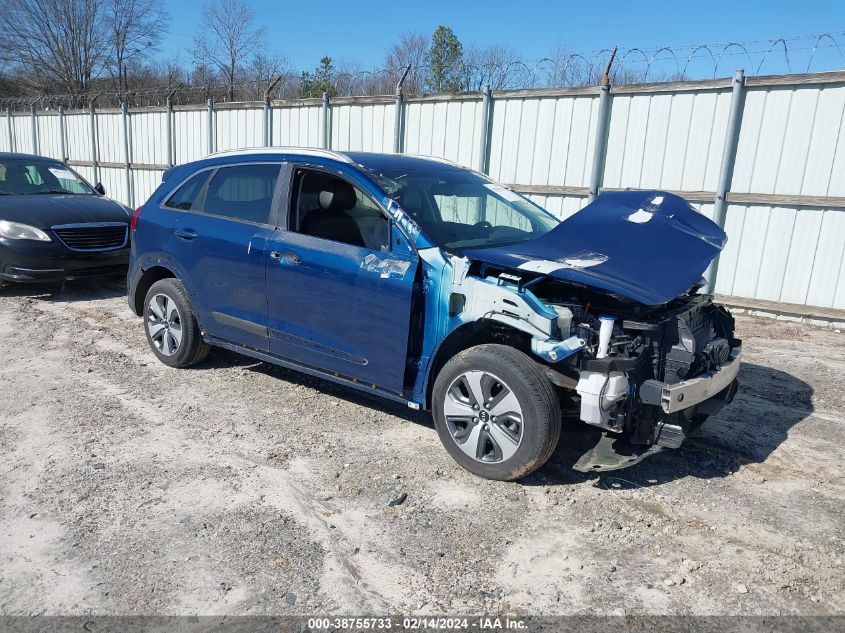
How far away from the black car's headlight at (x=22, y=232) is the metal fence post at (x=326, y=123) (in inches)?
224

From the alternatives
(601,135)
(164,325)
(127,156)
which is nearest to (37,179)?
(164,325)

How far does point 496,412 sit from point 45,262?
22.1 feet

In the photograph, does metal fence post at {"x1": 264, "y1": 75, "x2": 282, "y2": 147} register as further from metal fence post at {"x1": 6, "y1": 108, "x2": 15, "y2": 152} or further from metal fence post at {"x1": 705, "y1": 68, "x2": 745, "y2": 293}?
metal fence post at {"x1": 6, "y1": 108, "x2": 15, "y2": 152}

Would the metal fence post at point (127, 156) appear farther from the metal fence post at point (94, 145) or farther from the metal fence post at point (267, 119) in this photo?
the metal fence post at point (267, 119)

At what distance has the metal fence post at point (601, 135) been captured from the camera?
913 centimetres

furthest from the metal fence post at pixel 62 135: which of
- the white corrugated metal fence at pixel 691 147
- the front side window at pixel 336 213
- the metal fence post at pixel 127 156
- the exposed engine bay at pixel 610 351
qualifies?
the exposed engine bay at pixel 610 351

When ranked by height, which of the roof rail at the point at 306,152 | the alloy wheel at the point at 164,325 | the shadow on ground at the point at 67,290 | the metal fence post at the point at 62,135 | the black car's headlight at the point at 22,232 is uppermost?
the metal fence post at the point at 62,135

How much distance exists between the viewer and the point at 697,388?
143 inches

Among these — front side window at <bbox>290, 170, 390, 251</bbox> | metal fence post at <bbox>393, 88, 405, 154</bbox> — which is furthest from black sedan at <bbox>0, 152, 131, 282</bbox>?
front side window at <bbox>290, 170, 390, 251</bbox>

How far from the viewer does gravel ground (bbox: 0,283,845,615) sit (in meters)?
2.90

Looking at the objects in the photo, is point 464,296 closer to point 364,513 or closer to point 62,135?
point 364,513

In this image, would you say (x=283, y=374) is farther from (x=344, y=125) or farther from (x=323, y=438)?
(x=344, y=125)

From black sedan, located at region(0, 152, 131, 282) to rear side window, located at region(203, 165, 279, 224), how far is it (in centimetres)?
382

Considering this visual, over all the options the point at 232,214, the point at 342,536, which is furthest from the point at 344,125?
the point at 342,536
